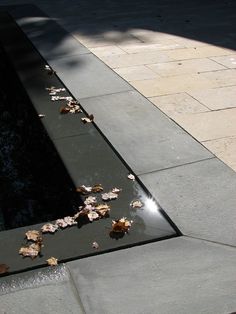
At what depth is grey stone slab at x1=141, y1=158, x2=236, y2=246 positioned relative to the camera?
136 inches

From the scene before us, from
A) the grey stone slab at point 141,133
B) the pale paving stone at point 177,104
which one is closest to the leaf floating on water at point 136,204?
the grey stone slab at point 141,133

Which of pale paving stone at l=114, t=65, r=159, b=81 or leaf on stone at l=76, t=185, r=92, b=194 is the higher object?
leaf on stone at l=76, t=185, r=92, b=194

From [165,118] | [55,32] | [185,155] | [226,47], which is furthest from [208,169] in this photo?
[55,32]

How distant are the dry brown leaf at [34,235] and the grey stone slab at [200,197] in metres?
0.98

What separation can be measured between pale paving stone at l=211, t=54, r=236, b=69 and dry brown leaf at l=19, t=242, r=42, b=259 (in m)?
4.81

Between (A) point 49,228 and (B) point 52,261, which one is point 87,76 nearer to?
(A) point 49,228

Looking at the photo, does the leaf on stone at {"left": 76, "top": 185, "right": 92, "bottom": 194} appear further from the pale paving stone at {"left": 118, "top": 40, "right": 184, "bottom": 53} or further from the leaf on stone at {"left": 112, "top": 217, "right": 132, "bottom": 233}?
the pale paving stone at {"left": 118, "top": 40, "right": 184, "bottom": 53}

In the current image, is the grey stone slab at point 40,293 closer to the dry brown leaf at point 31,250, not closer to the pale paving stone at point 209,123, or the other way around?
the dry brown leaf at point 31,250

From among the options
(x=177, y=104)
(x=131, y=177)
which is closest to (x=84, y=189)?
(x=131, y=177)

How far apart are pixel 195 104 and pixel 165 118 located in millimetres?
610

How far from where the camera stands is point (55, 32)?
938 cm

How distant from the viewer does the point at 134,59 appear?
7.62m

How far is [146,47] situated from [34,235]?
5.50 m

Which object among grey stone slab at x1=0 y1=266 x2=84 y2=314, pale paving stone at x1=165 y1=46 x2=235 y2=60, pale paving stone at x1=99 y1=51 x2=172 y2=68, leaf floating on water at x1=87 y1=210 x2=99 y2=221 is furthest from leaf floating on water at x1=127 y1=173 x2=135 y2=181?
pale paving stone at x1=165 y1=46 x2=235 y2=60
